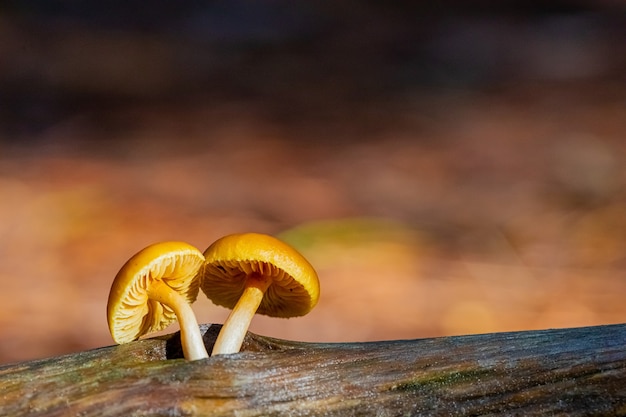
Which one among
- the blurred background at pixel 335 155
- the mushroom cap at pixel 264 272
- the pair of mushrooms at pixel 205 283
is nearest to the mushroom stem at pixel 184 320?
the pair of mushrooms at pixel 205 283

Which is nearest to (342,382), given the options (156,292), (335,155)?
(156,292)

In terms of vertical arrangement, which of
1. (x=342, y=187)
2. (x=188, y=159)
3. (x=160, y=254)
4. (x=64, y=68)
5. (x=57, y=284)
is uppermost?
(x=64, y=68)

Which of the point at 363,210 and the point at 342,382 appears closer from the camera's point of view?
the point at 342,382

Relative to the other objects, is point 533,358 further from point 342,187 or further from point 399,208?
point 342,187

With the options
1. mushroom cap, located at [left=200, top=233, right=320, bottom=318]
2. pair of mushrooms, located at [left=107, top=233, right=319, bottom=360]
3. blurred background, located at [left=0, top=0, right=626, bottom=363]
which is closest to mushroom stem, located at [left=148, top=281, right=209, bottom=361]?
pair of mushrooms, located at [left=107, top=233, right=319, bottom=360]

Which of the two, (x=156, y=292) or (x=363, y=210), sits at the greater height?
(x=363, y=210)

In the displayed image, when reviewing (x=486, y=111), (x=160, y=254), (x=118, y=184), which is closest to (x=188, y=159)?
(x=118, y=184)

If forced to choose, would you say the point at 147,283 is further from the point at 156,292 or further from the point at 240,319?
the point at 240,319
